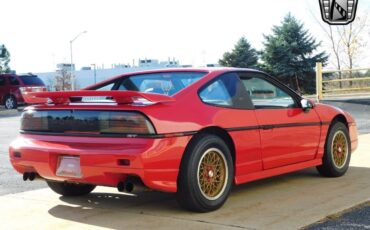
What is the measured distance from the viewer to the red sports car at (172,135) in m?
4.62

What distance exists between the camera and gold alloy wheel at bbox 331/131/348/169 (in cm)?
676

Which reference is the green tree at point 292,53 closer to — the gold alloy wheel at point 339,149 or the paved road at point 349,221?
the gold alloy wheel at point 339,149

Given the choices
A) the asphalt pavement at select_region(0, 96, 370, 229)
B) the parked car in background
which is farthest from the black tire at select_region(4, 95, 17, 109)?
the asphalt pavement at select_region(0, 96, 370, 229)

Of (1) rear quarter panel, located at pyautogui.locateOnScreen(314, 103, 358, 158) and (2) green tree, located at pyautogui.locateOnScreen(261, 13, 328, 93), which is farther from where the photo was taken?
(2) green tree, located at pyautogui.locateOnScreen(261, 13, 328, 93)

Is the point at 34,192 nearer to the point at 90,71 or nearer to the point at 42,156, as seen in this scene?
the point at 42,156

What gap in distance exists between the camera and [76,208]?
5320 millimetres

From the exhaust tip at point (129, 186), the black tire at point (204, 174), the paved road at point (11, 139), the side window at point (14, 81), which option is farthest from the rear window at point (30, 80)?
the exhaust tip at point (129, 186)

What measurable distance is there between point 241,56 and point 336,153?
38.3m

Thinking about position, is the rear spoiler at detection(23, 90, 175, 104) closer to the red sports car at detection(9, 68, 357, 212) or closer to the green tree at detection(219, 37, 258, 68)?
the red sports car at detection(9, 68, 357, 212)

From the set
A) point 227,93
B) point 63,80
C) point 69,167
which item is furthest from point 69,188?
point 63,80

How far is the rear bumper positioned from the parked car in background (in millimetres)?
21251

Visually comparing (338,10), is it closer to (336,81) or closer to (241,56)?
(336,81)

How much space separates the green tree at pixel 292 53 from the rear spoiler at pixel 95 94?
3490cm

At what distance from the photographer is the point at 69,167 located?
4871mm
